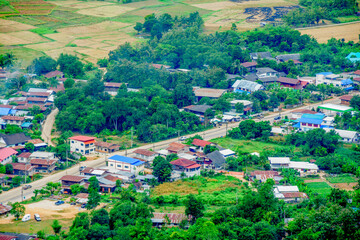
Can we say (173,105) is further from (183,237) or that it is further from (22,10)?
(22,10)

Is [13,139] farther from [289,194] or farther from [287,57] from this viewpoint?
[287,57]

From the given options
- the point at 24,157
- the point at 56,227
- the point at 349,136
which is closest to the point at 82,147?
the point at 24,157

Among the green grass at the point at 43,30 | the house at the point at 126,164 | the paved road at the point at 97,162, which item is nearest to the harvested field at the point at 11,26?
the green grass at the point at 43,30

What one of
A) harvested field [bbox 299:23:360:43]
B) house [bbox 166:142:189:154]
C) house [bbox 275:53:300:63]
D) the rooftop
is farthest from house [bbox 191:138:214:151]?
harvested field [bbox 299:23:360:43]

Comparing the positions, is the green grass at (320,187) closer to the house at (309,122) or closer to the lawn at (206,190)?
the lawn at (206,190)

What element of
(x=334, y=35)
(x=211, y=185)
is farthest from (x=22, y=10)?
(x=211, y=185)
